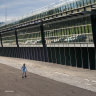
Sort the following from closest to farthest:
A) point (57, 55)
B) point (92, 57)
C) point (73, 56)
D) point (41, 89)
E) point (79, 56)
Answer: point (41, 89) < point (92, 57) < point (79, 56) < point (73, 56) < point (57, 55)

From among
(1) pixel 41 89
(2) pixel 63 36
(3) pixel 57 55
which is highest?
(2) pixel 63 36

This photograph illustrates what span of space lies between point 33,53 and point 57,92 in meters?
39.4

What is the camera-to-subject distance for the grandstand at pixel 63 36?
41750 millimetres

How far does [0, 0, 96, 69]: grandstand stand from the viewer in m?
41.8

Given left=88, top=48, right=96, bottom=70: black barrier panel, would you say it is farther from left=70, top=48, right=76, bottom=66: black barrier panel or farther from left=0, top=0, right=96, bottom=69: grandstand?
left=70, top=48, right=76, bottom=66: black barrier panel

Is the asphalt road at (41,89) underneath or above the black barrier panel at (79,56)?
underneath

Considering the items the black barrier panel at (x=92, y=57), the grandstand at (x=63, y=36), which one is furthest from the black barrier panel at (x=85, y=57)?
the black barrier panel at (x=92, y=57)

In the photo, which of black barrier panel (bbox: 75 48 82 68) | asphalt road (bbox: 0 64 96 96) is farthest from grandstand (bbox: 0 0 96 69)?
asphalt road (bbox: 0 64 96 96)

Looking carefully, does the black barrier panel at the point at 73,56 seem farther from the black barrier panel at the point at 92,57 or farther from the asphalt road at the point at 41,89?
the asphalt road at the point at 41,89

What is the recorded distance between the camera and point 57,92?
26719 mm

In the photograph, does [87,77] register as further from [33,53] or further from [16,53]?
[16,53]

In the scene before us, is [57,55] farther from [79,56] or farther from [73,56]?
[79,56]

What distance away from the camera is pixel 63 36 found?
164 feet

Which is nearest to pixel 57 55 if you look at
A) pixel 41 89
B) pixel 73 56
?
pixel 73 56
